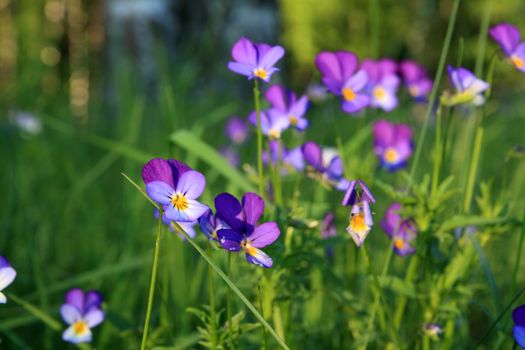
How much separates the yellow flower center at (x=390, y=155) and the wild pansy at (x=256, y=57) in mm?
529

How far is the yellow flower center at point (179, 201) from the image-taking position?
718 mm

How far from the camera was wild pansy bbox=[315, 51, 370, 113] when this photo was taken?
105 centimetres

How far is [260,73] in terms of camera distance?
2.98 ft

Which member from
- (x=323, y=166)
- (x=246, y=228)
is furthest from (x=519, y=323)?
(x=323, y=166)

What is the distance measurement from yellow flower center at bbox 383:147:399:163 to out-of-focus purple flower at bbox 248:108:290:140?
37 cm

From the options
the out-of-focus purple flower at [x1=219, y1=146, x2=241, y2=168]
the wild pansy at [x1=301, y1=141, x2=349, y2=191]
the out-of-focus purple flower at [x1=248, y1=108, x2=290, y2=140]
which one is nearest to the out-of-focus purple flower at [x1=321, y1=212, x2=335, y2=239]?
the wild pansy at [x1=301, y1=141, x2=349, y2=191]

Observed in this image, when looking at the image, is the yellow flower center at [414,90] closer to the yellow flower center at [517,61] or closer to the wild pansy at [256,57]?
the yellow flower center at [517,61]

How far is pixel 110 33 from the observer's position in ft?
13.5

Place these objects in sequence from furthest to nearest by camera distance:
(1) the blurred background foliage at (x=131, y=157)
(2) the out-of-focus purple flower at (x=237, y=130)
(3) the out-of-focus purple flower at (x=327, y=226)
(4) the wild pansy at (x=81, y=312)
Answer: (2) the out-of-focus purple flower at (x=237, y=130) → (1) the blurred background foliage at (x=131, y=157) → (3) the out-of-focus purple flower at (x=327, y=226) → (4) the wild pansy at (x=81, y=312)

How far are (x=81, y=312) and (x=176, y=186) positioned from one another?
16.9 inches

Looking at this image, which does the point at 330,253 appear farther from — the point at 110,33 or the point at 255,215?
the point at 110,33

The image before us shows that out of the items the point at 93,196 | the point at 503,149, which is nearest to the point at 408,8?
the point at 503,149

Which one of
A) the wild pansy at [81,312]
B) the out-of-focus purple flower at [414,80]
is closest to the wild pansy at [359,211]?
the wild pansy at [81,312]

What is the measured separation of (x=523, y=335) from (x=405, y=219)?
1.11 ft
